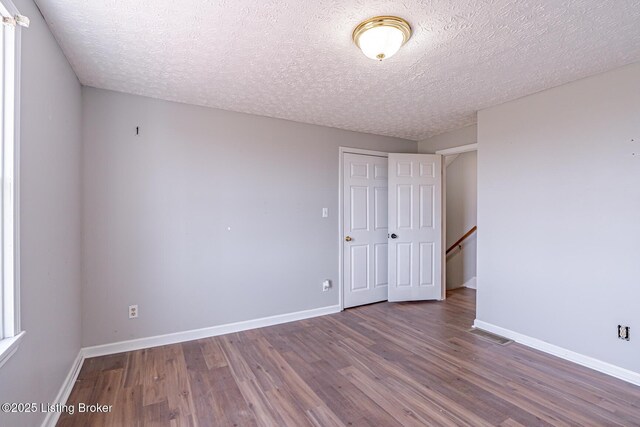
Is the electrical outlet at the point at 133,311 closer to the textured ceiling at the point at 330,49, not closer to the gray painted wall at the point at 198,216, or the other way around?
the gray painted wall at the point at 198,216

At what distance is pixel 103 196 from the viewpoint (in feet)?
8.77

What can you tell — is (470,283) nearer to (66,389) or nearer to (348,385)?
(348,385)

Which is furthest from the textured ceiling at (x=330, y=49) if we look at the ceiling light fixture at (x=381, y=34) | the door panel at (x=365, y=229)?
the door panel at (x=365, y=229)

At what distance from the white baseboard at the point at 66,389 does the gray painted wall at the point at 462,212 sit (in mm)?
4936

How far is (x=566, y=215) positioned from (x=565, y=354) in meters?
1.20

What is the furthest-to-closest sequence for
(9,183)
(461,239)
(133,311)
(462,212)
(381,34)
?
(462,212) → (461,239) → (133,311) → (381,34) → (9,183)

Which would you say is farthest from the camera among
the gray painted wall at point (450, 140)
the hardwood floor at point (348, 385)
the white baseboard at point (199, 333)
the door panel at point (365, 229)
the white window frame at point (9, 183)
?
the door panel at point (365, 229)

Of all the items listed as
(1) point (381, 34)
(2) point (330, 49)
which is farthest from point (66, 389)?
(1) point (381, 34)

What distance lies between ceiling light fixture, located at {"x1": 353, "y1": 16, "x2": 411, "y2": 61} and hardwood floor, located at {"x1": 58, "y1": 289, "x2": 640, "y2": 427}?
226cm

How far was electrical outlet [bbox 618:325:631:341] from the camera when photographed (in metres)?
2.24

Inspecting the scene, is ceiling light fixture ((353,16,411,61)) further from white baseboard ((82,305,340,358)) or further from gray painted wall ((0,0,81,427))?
white baseboard ((82,305,340,358))

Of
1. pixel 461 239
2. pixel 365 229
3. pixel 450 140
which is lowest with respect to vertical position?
pixel 461 239

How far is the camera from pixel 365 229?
4.12 metres

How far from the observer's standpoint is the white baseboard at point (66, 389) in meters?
1.75
